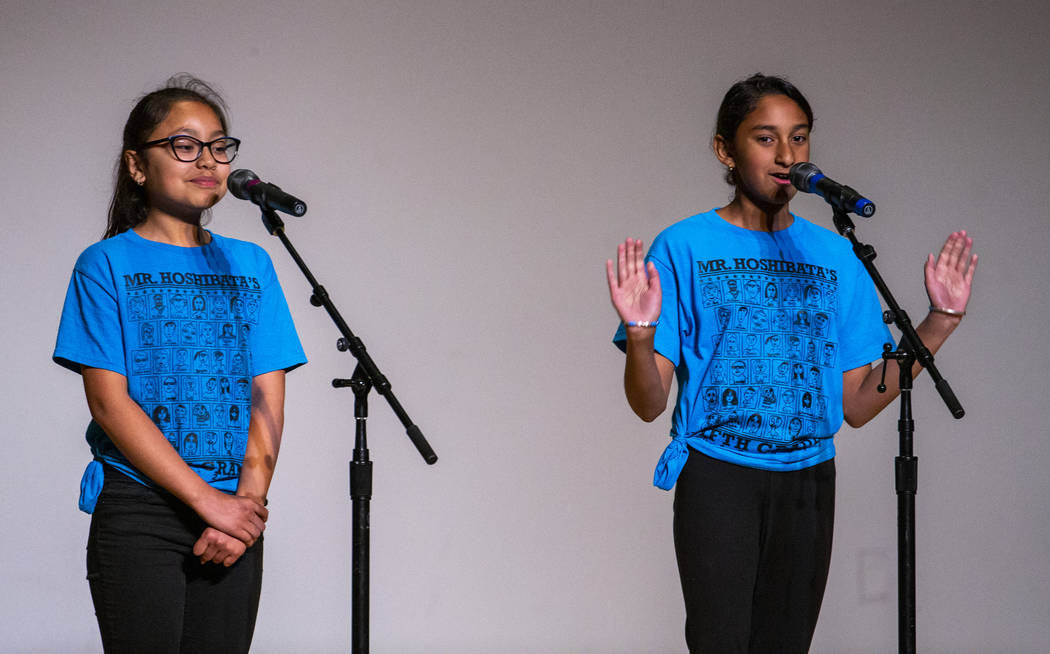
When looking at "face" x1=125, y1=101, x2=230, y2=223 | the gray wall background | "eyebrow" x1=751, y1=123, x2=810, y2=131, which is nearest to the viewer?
"face" x1=125, y1=101, x2=230, y2=223

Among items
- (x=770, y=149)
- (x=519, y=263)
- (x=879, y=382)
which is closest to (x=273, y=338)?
(x=770, y=149)

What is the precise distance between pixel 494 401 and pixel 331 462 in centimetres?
60

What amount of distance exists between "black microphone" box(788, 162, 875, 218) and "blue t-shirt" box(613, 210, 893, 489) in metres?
0.16

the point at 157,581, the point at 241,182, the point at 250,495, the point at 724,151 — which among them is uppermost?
the point at 724,151

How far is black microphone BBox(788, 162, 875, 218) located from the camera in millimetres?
1801

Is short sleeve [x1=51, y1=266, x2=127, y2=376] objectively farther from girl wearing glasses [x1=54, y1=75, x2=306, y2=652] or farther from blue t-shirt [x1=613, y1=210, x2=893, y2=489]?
blue t-shirt [x1=613, y1=210, x2=893, y2=489]

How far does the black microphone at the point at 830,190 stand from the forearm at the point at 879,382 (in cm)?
36

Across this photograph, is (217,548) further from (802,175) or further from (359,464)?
(802,175)

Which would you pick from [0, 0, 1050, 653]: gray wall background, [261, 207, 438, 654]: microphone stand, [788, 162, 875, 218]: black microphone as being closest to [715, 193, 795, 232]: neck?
[788, 162, 875, 218]: black microphone

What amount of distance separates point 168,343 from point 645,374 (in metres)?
0.87

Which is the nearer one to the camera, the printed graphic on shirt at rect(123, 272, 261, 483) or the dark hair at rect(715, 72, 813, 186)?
the printed graphic on shirt at rect(123, 272, 261, 483)

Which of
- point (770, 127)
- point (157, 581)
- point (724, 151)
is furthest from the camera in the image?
point (724, 151)

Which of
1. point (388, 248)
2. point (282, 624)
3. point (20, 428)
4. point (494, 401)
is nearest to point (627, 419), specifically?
point (494, 401)

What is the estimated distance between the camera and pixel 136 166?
2023 millimetres
